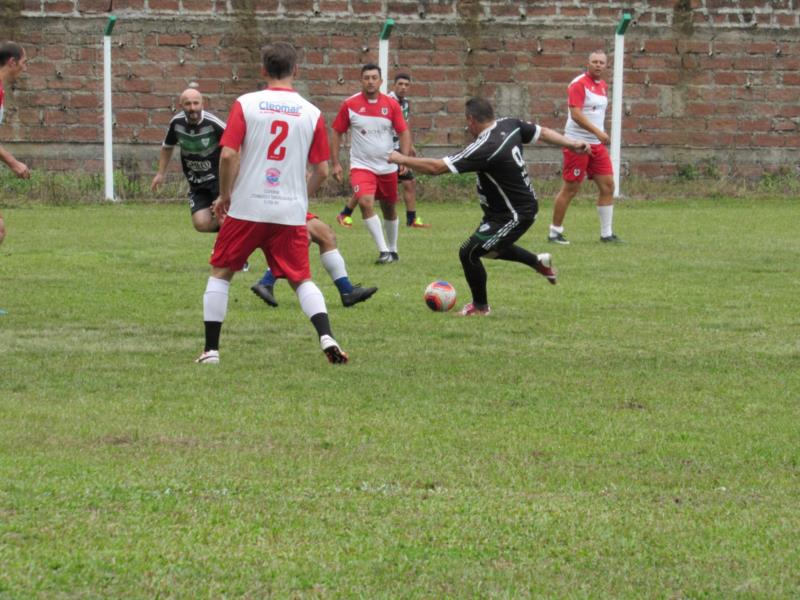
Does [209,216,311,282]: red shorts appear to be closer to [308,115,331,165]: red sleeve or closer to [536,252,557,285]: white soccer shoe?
[308,115,331,165]: red sleeve

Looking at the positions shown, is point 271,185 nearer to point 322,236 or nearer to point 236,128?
point 236,128

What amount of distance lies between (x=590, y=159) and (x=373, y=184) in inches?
124

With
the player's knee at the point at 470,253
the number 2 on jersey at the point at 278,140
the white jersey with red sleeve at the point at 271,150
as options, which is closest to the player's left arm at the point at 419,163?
the player's knee at the point at 470,253

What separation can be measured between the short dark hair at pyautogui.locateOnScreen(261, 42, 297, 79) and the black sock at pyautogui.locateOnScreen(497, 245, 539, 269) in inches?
135

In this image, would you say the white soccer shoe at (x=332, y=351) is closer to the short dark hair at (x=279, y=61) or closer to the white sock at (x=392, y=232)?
the short dark hair at (x=279, y=61)

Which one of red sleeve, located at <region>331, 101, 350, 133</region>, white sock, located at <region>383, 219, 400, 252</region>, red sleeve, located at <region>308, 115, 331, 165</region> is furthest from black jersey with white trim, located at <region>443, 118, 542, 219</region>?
red sleeve, located at <region>331, 101, 350, 133</region>

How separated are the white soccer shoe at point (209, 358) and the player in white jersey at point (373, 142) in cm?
651

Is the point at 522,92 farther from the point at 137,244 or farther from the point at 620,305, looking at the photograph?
the point at 620,305

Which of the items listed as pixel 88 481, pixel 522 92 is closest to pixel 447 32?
pixel 522 92

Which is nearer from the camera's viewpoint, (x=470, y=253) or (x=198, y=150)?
(x=470, y=253)

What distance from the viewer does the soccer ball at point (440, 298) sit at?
1145 cm

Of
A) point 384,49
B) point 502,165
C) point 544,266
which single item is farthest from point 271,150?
point 384,49

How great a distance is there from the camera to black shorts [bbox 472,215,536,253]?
37.0 feet

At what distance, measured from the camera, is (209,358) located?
884cm
